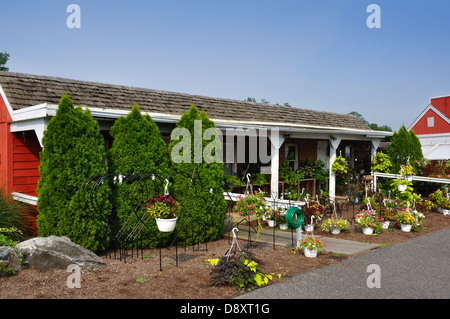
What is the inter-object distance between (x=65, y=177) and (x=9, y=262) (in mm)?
1611

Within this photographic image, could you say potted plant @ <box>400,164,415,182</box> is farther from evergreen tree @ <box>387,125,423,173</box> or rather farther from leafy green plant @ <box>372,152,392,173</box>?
evergreen tree @ <box>387,125,423,173</box>

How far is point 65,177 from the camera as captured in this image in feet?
20.1

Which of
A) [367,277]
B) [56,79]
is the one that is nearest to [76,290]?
[367,277]

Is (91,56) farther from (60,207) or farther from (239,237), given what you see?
(239,237)

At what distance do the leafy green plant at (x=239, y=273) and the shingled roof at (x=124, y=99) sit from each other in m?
5.88

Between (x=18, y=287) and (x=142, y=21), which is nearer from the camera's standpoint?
(x=18, y=287)

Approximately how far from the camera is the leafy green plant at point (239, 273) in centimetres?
466

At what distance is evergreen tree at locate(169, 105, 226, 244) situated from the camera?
290 inches

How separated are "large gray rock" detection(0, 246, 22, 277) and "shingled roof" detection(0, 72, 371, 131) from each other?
3.81 m

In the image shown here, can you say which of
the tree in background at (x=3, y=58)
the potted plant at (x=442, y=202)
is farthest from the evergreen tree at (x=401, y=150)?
the tree in background at (x=3, y=58)

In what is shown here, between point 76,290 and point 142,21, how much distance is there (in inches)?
313

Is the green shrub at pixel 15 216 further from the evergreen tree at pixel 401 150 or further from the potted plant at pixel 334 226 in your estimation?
the evergreen tree at pixel 401 150

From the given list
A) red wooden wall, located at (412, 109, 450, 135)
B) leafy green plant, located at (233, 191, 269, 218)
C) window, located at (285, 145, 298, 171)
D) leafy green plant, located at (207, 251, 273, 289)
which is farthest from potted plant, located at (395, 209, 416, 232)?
red wooden wall, located at (412, 109, 450, 135)

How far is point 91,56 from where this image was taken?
37.6 ft
